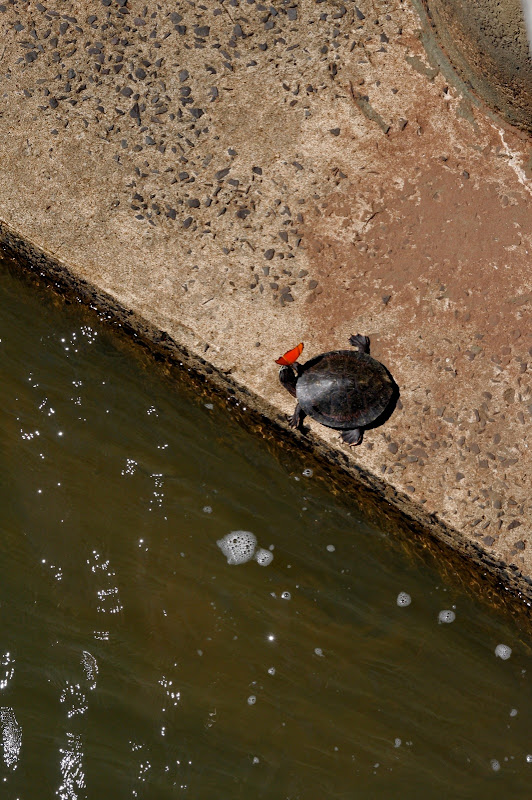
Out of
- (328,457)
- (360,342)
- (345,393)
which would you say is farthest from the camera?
(328,457)

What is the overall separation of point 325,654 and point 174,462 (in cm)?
128

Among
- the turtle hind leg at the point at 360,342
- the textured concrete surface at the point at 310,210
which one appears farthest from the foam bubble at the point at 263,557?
the turtle hind leg at the point at 360,342

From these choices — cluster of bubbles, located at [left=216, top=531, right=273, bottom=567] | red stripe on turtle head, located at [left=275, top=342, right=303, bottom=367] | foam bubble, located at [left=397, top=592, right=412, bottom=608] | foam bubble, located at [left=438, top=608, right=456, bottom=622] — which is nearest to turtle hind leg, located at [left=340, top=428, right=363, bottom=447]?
red stripe on turtle head, located at [left=275, top=342, right=303, bottom=367]

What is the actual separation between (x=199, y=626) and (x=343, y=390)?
57.1 inches

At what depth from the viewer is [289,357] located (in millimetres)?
3578

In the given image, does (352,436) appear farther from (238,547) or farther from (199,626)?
(199,626)

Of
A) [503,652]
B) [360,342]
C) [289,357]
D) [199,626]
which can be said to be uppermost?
[360,342]

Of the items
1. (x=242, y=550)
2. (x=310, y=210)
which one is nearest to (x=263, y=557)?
(x=242, y=550)

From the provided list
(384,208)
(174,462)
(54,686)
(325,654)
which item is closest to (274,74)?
(384,208)

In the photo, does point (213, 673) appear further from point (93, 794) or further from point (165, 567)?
point (93, 794)

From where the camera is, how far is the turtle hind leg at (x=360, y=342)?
3574 mm

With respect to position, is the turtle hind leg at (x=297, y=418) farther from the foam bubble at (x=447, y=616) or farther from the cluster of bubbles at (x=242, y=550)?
the foam bubble at (x=447, y=616)

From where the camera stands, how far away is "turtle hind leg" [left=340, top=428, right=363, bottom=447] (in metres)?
3.52

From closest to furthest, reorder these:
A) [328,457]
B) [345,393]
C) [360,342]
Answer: [345,393] → [360,342] → [328,457]
